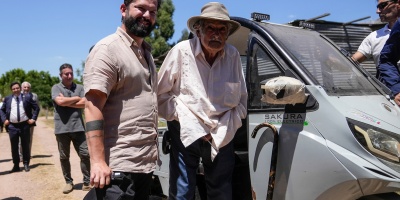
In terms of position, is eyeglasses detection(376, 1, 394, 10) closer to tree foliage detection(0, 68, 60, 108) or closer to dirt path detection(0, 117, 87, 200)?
dirt path detection(0, 117, 87, 200)

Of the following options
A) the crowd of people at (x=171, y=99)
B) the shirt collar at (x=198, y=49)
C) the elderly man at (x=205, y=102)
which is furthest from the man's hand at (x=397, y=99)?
the shirt collar at (x=198, y=49)

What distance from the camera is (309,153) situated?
97.0 inches

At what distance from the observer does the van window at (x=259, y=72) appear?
2.88 meters

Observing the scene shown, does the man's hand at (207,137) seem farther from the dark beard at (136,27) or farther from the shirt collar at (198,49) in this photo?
the dark beard at (136,27)

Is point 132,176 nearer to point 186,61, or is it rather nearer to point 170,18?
point 186,61

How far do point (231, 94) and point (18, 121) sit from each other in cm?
675

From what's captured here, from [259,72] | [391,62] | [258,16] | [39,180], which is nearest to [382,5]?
[391,62]

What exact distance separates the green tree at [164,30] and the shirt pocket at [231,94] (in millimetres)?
24821

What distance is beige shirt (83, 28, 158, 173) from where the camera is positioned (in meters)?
2.10

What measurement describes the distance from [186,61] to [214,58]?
0.24 m

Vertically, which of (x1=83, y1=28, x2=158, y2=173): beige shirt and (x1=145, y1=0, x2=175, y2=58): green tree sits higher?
(x1=145, y1=0, x2=175, y2=58): green tree

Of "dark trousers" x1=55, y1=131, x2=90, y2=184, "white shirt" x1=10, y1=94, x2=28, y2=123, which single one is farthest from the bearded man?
"white shirt" x1=10, y1=94, x2=28, y2=123

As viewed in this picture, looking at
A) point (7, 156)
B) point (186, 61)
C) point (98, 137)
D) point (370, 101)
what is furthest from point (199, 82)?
point (7, 156)

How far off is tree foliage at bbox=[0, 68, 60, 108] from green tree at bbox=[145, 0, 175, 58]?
21312 millimetres
